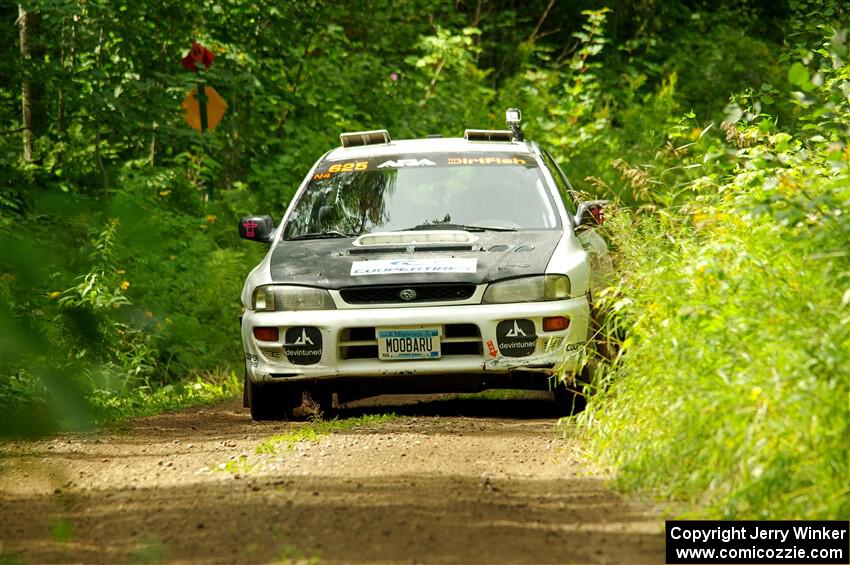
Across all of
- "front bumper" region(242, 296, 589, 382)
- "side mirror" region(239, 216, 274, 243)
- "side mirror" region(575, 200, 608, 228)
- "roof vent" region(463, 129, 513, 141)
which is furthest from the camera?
"roof vent" region(463, 129, 513, 141)

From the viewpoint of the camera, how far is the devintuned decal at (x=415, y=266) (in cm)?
753

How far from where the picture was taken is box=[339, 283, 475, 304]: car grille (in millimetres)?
7512

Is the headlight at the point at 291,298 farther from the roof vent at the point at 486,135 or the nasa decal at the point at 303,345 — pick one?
the roof vent at the point at 486,135

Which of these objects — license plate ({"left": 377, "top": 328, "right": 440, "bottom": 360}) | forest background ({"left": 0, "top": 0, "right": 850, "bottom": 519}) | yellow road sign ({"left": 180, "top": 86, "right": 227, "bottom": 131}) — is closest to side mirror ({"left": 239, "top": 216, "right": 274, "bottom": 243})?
forest background ({"left": 0, "top": 0, "right": 850, "bottom": 519})

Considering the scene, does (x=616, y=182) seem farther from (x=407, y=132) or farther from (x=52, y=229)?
(x=52, y=229)

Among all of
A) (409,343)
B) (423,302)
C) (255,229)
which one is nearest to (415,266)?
(423,302)

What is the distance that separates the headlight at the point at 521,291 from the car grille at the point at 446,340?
0.21 meters

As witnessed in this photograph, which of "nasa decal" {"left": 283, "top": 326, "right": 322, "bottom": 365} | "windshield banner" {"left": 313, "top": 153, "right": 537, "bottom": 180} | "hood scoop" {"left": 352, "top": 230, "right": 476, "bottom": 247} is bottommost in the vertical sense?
"nasa decal" {"left": 283, "top": 326, "right": 322, "bottom": 365}

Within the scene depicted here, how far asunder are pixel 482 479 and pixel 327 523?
109cm

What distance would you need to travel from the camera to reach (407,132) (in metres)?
17.6

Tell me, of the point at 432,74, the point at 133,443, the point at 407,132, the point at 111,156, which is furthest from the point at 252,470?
the point at 432,74

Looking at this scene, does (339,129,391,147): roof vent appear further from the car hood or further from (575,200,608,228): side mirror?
(575,200,608,228): side mirror

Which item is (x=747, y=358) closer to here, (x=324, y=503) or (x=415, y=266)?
(x=324, y=503)

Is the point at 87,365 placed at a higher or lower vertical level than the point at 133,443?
higher
